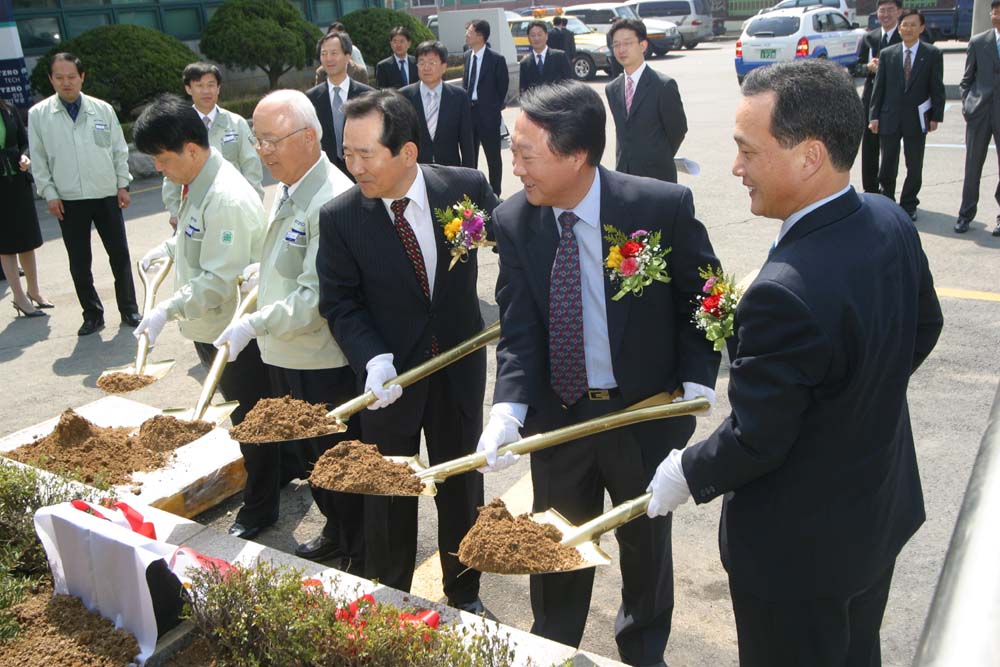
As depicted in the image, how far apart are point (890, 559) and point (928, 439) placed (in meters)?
2.86

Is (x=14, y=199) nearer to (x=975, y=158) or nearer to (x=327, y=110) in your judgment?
(x=327, y=110)

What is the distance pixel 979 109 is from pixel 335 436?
7.47 m

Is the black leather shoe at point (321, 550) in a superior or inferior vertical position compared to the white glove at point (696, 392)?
inferior

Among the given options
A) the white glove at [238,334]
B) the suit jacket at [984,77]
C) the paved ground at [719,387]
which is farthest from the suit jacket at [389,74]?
the white glove at [238,334]

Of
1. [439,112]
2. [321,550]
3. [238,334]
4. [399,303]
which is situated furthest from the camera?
[439,112]

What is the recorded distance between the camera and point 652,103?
24.2 feet

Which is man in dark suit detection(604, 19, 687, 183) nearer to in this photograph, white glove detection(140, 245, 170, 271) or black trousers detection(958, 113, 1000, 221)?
black trousers detection(958, 113, 1000, 221)

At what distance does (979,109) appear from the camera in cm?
866

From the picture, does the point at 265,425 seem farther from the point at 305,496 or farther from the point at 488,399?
the point at 488,399

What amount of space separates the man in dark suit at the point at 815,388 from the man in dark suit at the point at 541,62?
10.5 metres

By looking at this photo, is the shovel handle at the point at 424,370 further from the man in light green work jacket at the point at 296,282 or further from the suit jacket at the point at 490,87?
A: the suit jacket at the point at 490,87

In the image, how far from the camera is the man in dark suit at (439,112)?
893cm

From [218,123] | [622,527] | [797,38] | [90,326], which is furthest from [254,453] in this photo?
[797,38]

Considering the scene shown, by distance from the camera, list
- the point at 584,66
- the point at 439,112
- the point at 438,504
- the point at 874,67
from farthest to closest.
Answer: the point at 584,66
the point at 874,67
the point at 439,112
the point at 438,504
